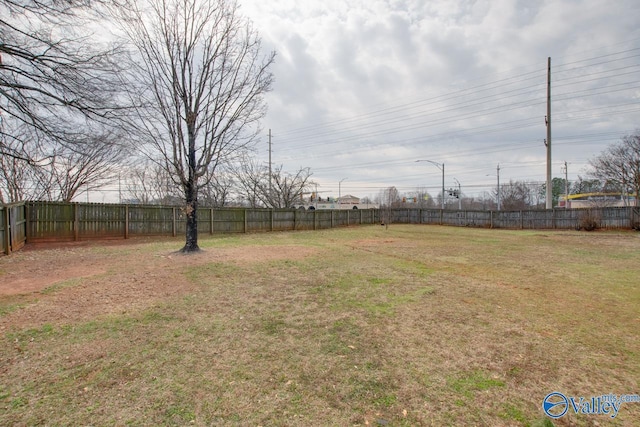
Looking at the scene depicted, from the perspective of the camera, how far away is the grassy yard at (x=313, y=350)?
2039mm

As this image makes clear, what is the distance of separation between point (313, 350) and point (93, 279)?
4.89m

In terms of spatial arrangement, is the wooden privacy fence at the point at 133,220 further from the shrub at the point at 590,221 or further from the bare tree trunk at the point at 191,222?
the shrub at the point at 590,221

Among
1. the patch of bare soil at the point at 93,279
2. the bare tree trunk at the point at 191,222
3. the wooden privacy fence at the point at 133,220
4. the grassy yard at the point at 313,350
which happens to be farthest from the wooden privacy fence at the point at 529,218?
the bare tree trunk at the point at 191,222

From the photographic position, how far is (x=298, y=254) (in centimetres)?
909

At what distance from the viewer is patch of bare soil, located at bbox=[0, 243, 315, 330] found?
3.94 meters

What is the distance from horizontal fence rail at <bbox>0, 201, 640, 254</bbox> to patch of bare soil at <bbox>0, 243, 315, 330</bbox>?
1.75m

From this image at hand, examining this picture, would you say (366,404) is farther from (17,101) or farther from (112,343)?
(17,101)

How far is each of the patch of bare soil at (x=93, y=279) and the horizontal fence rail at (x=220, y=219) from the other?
1752 mm

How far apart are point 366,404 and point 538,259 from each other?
8589 millimetres

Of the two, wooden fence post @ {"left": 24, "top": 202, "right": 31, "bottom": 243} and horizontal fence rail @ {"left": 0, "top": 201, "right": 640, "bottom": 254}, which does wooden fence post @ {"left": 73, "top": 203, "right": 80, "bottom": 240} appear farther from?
wooden fence post @ {"left": 24, "top": 202, "right": 31, "bottom": 243}

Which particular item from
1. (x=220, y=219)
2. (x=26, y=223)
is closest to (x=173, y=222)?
(x=220, y=219)

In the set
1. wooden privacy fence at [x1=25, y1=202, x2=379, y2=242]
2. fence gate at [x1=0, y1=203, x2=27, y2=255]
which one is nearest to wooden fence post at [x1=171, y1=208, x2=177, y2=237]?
wooden privacy fence at [x1=25, y1=202, x2=379, y2=242]

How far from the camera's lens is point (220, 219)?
15758mm

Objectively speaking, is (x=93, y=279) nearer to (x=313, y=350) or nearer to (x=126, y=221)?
(x=313, y=350)
